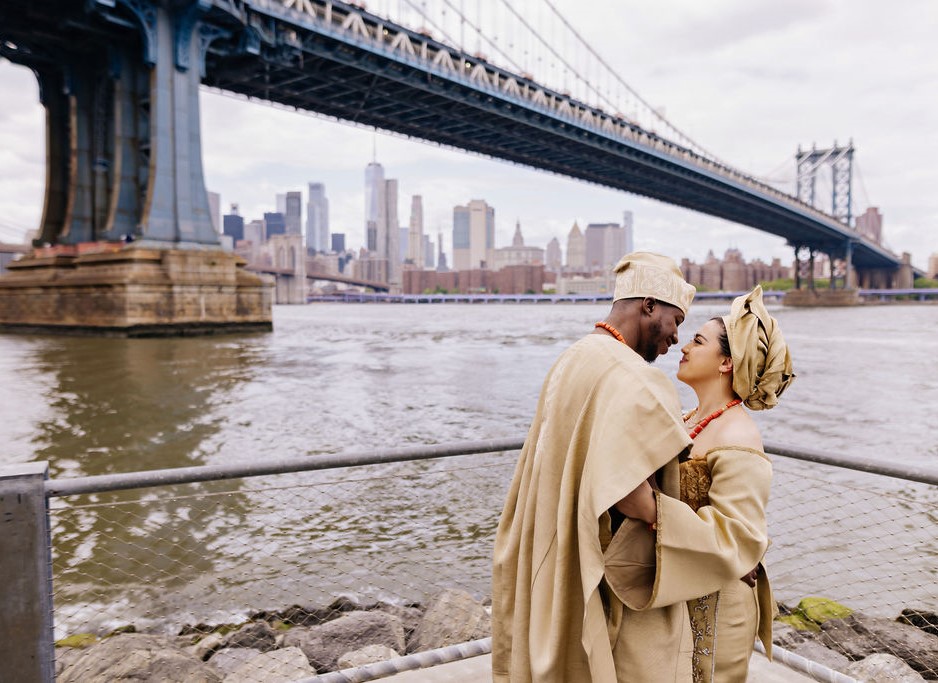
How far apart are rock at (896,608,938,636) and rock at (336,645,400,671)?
3.09 m

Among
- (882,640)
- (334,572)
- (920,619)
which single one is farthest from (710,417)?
(334,572)

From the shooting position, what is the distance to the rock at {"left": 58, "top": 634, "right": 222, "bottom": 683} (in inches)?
121

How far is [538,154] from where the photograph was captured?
51.5m

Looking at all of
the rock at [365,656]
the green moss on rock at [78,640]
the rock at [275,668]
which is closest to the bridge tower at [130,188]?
the green moss on rock at [78,640]

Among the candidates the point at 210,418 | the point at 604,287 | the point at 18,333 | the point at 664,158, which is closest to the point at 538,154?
the point at 664,158

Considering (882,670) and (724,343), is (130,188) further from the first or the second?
(724,343)

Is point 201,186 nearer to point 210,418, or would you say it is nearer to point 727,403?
point 210,418

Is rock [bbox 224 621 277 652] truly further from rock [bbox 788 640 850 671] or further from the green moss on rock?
rock [bbox 788 640 850 671]

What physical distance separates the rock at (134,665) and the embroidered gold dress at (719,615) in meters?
2.37

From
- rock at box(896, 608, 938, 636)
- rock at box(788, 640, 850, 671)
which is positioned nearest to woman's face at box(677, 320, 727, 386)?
rock at box(788, 640, 850, 671)

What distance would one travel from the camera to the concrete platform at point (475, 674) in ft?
8.75

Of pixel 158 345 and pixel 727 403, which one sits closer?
pixel 727 403

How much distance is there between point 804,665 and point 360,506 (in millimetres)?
4556

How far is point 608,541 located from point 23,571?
1747 millimetres
